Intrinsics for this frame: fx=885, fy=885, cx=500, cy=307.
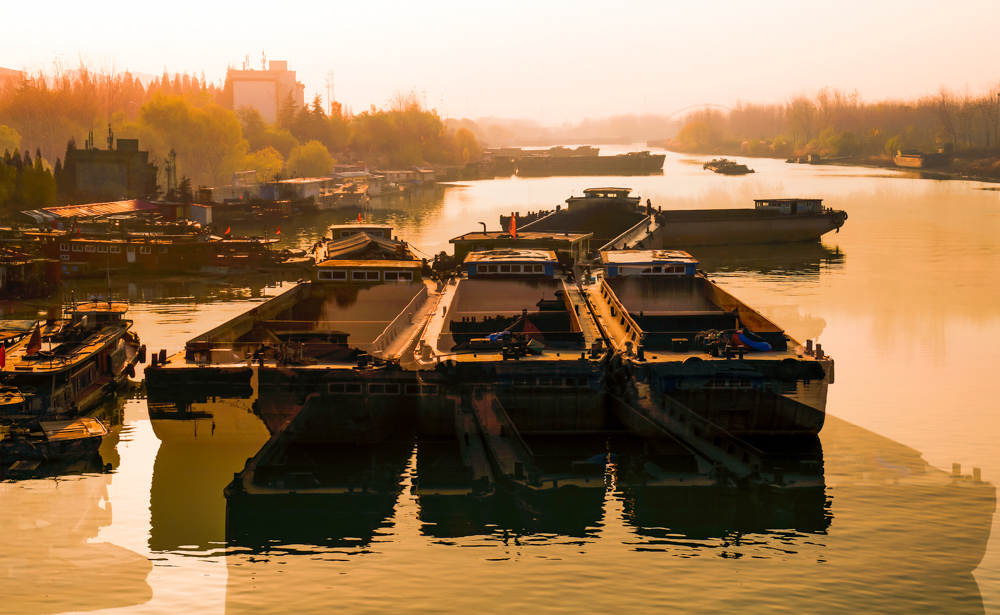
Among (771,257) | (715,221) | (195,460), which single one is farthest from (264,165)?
(195,460)

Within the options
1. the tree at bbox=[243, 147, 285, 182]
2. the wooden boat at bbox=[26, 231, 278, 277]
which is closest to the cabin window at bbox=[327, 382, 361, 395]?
the wooden boat at bbox=[26, 231, 278, 277]

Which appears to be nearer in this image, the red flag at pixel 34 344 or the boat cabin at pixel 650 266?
the red flag at pixel 34 344

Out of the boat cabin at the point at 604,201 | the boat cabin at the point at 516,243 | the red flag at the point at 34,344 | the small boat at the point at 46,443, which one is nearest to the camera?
the small boat at the point at 46,443

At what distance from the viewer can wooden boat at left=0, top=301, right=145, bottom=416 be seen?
85.8ft

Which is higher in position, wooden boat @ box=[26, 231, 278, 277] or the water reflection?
wooden boat @ box=[26, 231, 278, 277]

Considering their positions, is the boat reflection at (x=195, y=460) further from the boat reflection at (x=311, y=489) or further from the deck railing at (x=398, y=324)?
the deck railing at (x=398, y=324)

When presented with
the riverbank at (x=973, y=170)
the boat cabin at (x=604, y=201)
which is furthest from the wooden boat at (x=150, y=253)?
the riverbank at (x=973, y=170)

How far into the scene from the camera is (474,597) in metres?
18.0

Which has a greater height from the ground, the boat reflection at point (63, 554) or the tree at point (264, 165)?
the tree at point (264, 165)

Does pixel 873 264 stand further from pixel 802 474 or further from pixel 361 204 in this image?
pixel 361 204

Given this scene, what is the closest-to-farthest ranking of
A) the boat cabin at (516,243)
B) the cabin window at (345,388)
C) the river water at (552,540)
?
the river water at (552,540), the cabin window at (345,388), the boat cabin at (516,243)

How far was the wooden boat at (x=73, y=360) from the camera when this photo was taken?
1030 inches

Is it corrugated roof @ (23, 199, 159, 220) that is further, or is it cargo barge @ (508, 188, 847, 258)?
cargo barge @ (508, 188, 847, 258)

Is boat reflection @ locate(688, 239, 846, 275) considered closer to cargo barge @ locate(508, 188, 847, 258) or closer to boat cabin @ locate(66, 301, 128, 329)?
cargo barge @ locate(508, 188, 847, 258)
